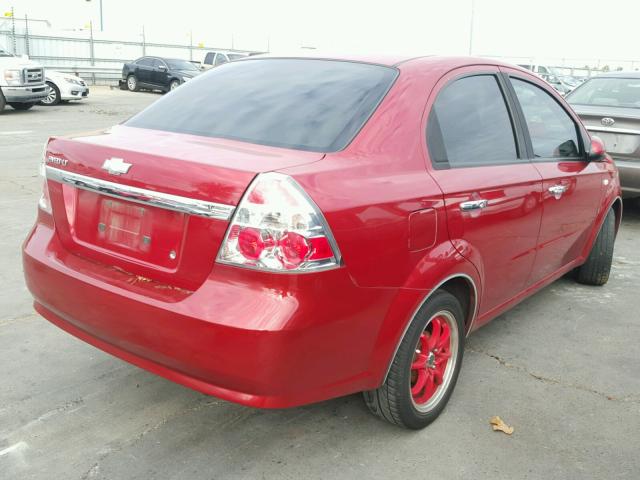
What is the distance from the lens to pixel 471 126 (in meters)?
3.25

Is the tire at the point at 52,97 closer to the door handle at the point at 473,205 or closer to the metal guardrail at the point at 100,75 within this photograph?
the metal guardrail at the point at 100,75

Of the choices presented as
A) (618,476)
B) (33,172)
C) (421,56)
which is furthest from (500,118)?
(33,172)

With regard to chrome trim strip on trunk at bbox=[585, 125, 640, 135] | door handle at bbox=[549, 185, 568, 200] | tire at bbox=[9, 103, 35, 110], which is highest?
chrome trim strip on trunk at bbox=[585, 125, 640, 135]

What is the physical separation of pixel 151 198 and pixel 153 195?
0.02 metres

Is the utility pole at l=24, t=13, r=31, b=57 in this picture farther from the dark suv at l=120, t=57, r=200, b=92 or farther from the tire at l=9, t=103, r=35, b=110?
the tire at l=9, t=103, r=35, b=110

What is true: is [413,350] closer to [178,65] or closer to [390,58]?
[390,58]

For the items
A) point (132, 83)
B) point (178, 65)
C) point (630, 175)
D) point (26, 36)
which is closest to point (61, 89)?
point (178, 65)

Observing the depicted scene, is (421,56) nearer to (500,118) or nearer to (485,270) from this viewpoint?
(500,118)

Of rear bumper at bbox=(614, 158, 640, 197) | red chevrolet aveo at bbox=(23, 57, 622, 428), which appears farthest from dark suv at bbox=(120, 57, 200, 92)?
red chevrolet aveo at bbox=(23, 57, 622, 428)

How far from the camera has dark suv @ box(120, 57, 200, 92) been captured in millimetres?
26234

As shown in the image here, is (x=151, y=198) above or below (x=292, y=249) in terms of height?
above

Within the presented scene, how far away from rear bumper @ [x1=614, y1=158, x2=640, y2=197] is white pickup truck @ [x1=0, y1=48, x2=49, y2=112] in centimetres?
1348

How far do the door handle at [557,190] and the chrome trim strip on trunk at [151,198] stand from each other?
2.21m

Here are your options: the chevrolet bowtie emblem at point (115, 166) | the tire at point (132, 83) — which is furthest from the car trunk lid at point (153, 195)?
the tire at point (132, 83)
